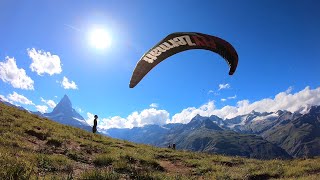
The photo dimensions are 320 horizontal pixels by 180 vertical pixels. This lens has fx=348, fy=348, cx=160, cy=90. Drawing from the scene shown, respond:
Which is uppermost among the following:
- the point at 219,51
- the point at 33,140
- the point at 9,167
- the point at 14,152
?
the point at 219,51

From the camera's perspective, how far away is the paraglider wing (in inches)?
505

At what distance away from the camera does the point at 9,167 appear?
33.2 feet

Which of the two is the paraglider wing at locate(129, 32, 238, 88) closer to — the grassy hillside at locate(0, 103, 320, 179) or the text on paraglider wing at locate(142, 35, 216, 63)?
the text on paraglider wing at locate(142, 35, 216, 63)

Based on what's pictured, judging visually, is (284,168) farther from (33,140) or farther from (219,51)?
(33,140)

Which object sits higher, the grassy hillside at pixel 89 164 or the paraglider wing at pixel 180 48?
the paraglider wing at pixel 180 48

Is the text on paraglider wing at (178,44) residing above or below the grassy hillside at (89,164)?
above

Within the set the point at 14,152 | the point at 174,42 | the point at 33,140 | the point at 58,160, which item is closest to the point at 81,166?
the point at 58,160

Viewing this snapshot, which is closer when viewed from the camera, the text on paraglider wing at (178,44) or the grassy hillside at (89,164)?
the grassy hillside at (89,164)

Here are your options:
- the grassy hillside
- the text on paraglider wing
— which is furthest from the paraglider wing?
the grassy hillside

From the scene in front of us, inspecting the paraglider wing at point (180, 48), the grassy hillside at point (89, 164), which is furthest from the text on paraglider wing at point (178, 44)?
the grassy hillside at point (89, 164)

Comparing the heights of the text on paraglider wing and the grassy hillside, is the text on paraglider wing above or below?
above

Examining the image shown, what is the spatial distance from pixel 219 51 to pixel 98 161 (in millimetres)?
8772

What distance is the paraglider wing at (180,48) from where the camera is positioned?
12.8 meters

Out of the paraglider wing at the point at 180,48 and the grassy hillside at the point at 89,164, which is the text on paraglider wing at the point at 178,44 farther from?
the grassy hillside at the point at 89,164
